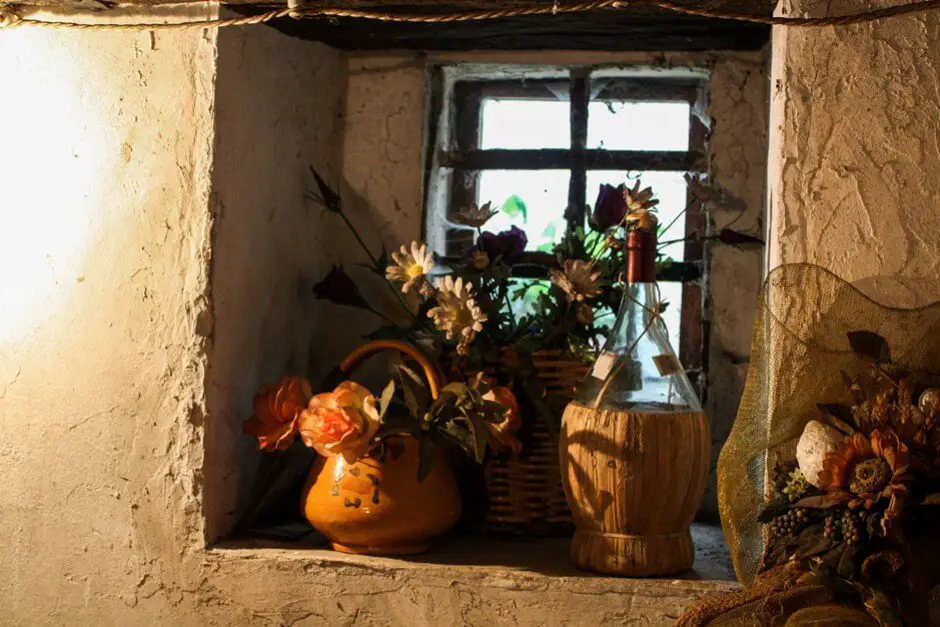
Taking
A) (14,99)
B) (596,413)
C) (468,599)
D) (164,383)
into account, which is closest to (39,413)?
(164,383)

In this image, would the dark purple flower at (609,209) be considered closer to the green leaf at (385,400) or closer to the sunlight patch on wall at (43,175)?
the green leaf at (385,400)

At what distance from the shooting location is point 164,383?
4.49 ft

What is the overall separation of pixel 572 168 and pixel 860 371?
2.15ft

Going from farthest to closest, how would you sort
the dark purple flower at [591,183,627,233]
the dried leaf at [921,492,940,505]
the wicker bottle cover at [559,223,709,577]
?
1. the dark purple flower at [591,183,627,233]
2. the wicker bottle cover at [559,223,709,577]
3. the dried leaf at [921,492,940,505]

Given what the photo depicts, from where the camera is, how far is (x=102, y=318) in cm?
139

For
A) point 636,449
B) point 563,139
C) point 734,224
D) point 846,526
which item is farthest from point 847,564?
point 563,139

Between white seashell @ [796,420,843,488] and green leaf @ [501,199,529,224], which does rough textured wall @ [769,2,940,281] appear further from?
green leaf @ [501,199,529,224]

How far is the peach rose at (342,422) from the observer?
1293 millimetres

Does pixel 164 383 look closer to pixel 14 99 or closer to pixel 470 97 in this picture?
pixel 14 99

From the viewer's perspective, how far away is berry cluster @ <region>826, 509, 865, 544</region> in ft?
3.51

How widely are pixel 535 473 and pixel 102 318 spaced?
0.63m

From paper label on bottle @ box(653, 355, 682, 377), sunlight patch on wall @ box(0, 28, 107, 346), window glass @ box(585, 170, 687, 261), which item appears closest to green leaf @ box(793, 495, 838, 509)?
paper label on bottle @ box(653, 355, 682, 377)

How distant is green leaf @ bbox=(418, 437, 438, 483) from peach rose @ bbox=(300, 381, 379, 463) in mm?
64

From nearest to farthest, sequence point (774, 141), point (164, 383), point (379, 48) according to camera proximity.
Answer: point (774, 141), point (164, 383), point (379, 48)
